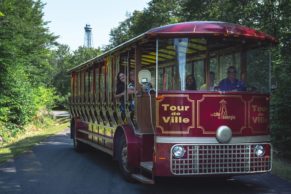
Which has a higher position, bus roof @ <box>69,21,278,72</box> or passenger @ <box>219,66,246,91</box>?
bus roof @ <box>69,21,278,72</box>

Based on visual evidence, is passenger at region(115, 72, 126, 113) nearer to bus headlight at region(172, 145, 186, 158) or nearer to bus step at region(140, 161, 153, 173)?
bus step at region(140, 161, 153, 173)

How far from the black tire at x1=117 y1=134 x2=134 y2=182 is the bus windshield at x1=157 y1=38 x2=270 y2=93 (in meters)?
1.83

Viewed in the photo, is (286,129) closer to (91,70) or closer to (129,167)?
(129,167)

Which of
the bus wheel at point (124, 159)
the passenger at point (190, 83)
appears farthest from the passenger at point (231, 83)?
the bus wheel at point (124, 159)

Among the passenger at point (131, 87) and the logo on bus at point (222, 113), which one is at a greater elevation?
the passenger at point (131, 87)

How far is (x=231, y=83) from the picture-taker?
30.1 ft

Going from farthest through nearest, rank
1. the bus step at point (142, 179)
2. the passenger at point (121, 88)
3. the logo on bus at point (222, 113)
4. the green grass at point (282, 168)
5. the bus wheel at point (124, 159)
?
the passenger at point (121, 88)
the green grass at point (282, 168)
the bus wheel at point (124, 159)
the bus step at point (142, 179)
the logo on bus at point (222, 113)

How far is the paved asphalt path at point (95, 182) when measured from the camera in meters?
9.16

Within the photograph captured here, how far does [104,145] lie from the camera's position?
41.4 feet

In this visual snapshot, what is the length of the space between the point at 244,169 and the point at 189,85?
5.54 feet

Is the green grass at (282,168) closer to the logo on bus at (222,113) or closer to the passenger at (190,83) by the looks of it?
the logo on bus at (222,113)

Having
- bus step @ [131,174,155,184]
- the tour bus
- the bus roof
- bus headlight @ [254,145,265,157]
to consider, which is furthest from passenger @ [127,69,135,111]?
bus headlight @ [254,145,265,157]

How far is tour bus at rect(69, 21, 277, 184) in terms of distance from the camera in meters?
8.68

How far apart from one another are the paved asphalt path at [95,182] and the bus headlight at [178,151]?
0.82 metres
